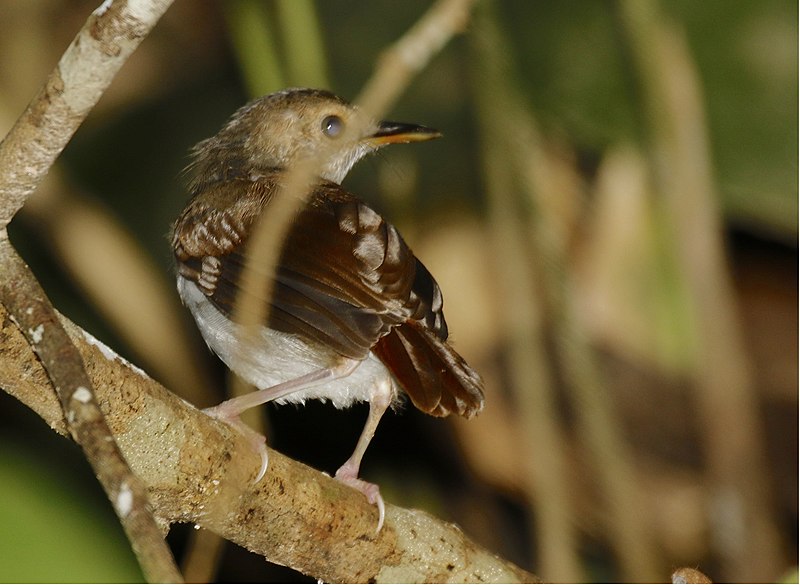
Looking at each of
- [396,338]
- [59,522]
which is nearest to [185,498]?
[396,338]

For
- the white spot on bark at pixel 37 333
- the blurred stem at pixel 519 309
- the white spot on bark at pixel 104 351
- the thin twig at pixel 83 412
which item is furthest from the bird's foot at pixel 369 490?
the white spot on bark at pixel 37 333

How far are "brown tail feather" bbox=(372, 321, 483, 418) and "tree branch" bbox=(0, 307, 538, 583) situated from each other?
1.09ft

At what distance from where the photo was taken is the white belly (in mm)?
3445

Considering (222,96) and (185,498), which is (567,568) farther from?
(222,96)

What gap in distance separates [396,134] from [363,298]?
1106 mm

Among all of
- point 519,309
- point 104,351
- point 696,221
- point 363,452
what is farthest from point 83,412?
point 696,221

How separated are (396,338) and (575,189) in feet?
10.4

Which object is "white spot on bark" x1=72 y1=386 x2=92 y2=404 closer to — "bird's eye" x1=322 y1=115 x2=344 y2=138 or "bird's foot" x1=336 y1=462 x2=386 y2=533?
"bird's foot" x1=336 y1=462 x2=386 y2=533

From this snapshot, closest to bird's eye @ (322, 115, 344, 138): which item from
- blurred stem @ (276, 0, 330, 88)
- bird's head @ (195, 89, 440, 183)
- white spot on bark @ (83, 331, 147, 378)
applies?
bird's head @ (195, 89, 440, 183)

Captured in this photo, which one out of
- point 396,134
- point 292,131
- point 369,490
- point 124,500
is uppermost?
point 396,134

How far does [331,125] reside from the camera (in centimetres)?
425

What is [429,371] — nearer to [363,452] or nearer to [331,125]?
[363,452]

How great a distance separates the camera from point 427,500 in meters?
5.77

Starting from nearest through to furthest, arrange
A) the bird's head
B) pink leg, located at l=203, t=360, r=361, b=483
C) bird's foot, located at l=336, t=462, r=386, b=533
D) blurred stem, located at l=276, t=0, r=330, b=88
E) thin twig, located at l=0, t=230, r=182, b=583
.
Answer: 1. thin twig, located at l=0, t=230, r=182, b=583
2. bird's foot, located at l=336, t=462, r=386, b=533
3. pink leg, located at l=203, t=360, r=361, b=483
4. blurred stem, located at l=276, t=0, r=330, b=88
5. the bird's head
